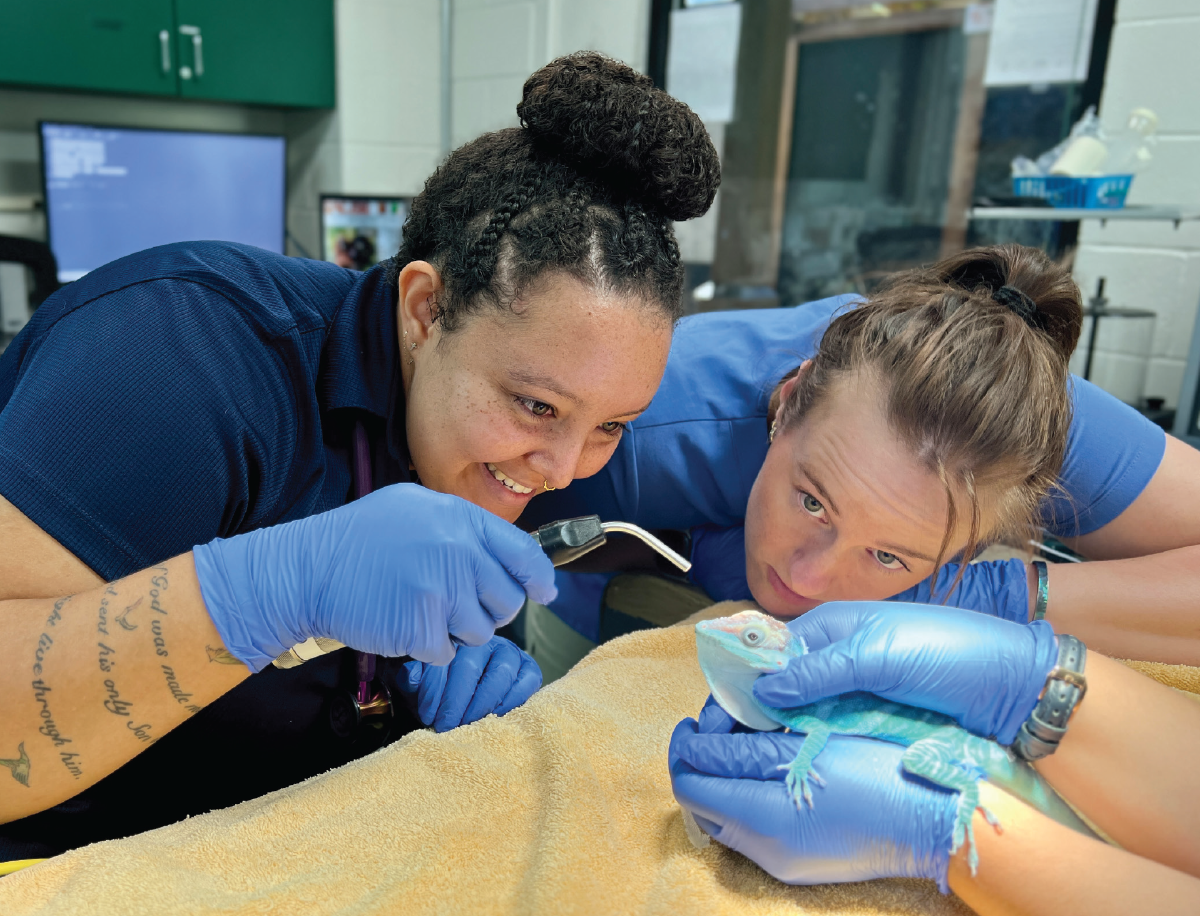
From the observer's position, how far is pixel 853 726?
0.85 meters

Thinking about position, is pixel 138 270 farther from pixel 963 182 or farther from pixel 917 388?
pixel 963 182

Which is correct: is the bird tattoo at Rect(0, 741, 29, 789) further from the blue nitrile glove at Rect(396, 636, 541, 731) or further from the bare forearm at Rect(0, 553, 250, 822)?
the blue nitrile glove at Rect(396, 636, 541, 731)

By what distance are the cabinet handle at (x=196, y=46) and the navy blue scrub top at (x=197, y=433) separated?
2.97 m

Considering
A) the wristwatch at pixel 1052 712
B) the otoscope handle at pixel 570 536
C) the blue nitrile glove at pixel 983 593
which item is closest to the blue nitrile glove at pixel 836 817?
the wristwatch at pixel 1052 712

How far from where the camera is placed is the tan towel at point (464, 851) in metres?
0.73

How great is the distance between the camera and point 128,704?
2.60 ft

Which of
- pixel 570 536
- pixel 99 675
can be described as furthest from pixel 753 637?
pixel 99 675

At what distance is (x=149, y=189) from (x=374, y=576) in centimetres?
346

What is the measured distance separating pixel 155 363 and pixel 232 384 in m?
0.08

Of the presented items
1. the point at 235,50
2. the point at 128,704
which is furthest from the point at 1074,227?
the point at 235,50

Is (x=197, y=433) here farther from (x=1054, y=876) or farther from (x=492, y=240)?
(x=1054, y=876)

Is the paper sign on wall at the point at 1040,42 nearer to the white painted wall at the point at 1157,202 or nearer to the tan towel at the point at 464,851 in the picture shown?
the white painted wall at the point at 1157,202

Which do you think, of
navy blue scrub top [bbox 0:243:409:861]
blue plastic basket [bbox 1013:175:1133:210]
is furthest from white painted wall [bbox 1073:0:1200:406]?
navy blue scrub top [bbox 0:243:409:861]

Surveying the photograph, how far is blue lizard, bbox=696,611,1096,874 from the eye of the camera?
0.80m
